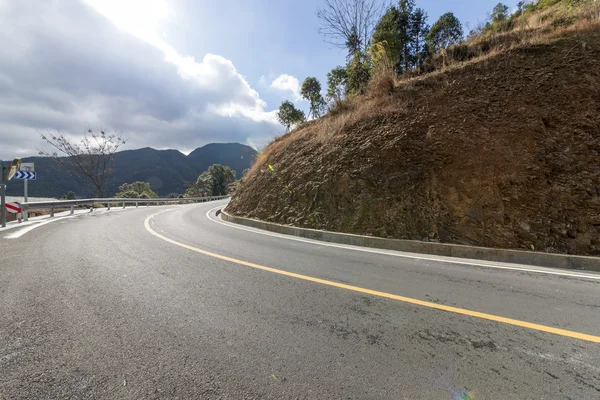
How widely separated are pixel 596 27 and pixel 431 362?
52.1 ft

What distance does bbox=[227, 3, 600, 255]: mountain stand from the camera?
6.53m

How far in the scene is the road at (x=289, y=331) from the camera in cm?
187

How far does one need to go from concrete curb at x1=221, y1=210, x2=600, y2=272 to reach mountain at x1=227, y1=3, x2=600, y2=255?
1.80ft

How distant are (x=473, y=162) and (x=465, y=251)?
356cm

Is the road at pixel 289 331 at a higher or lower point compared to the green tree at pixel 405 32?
lower

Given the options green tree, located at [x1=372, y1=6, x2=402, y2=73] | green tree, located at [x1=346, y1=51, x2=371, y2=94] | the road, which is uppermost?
green tree, located at [x1=372, y1=6, x2=402, y2=73]

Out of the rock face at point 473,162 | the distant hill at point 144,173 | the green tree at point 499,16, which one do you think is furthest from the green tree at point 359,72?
the distant hill at point 144,173

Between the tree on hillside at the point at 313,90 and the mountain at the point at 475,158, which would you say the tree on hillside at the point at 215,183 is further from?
the mountain at the point at 475,158

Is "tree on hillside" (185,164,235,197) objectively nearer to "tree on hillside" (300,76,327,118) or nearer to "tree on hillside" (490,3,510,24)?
"tree on hillside" (300,76,327,118)

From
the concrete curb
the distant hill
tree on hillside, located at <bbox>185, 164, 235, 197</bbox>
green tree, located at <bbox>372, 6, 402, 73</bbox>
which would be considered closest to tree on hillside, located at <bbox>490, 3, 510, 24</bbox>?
green tree, located at <bbox>372, 6, 402, 73</bbox>

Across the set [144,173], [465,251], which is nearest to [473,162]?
[465,251]

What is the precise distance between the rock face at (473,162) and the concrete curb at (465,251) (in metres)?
0.56

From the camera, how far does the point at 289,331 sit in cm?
258

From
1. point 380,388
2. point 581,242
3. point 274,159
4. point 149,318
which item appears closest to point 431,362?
point 380,388
